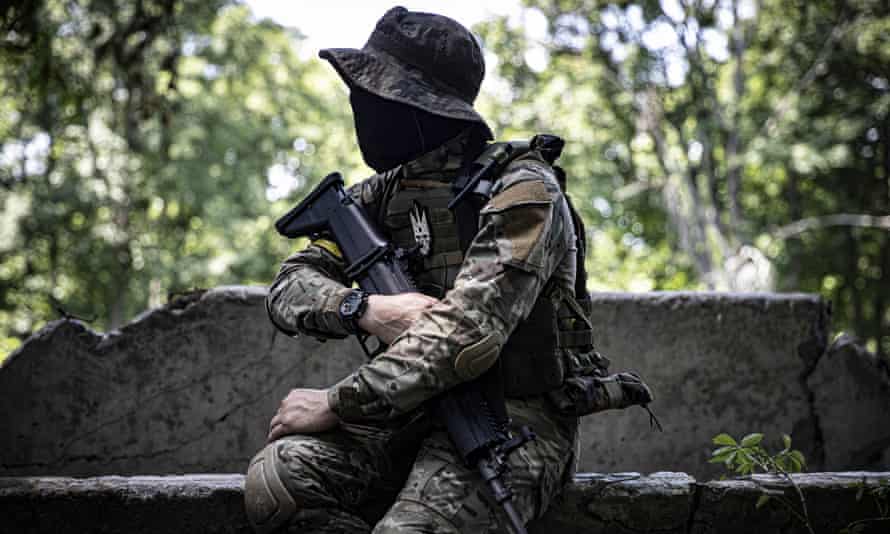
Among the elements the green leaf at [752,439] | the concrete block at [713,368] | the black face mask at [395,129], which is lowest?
the concrete block at [713,368]

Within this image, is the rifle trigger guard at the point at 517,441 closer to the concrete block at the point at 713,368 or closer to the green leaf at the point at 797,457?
the green leaf at the point at 797,457

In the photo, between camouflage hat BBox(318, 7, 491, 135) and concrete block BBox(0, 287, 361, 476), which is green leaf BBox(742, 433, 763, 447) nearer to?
camouflage hat BBox(318, 7, 491, 135)

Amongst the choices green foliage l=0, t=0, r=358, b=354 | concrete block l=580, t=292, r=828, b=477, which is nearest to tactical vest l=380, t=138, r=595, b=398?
concrete block l=580, t=292, r=828, b=477

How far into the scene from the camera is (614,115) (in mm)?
13773

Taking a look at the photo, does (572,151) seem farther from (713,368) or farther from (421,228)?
(421,228)

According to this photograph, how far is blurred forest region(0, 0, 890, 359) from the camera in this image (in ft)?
39.4

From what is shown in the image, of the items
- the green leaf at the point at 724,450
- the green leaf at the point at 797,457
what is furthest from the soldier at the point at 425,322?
the green leaf at the point at 797,457

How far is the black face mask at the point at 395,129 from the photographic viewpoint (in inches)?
102

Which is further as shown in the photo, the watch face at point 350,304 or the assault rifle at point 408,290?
the watch face at point 350,304

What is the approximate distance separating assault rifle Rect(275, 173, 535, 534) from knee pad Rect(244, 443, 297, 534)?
44cm

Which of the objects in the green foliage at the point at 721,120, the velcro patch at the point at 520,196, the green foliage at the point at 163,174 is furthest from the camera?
the green foliage at the point at 163,174

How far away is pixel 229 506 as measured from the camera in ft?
8.82

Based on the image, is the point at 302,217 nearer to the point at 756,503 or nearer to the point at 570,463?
the point at 570,463

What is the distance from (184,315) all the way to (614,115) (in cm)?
1077
